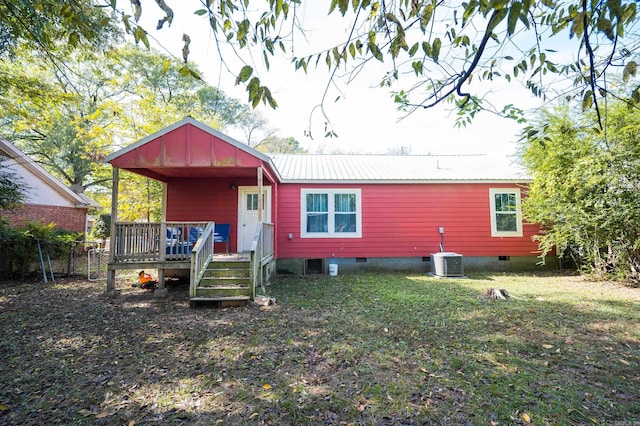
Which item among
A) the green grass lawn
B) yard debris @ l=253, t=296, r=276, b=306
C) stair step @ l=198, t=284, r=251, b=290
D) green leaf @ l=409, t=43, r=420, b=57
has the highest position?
green leaf @ l=409, t=43, r=420, b=57

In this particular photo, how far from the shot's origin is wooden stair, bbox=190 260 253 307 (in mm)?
5539

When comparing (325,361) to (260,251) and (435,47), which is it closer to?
(435,47)

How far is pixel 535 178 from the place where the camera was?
8.48 m

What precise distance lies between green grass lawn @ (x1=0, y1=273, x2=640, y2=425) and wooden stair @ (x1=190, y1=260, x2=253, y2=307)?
0.95 ft

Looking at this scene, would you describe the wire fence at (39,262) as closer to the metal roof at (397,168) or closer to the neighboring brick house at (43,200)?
the neighboring brick house at (43,200)

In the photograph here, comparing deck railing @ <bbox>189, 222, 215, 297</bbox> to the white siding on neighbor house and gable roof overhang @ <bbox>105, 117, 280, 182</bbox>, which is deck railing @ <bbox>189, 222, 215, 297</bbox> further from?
the white siding on neighbor house

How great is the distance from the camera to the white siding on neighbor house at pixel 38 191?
455 inches

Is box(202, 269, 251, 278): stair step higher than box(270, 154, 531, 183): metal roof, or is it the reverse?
box(270, 154, 531, 183): metal roof

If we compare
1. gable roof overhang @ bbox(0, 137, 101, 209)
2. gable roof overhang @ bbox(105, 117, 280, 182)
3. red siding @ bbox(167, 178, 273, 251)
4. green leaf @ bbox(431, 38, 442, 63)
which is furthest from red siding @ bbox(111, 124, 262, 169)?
gable roof overhang @ bbox(0, 137, 101, 209)

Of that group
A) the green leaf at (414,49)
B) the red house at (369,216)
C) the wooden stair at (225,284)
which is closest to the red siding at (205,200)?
the red house at (369,216)

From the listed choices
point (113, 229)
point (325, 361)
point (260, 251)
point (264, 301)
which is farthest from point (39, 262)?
point (325, 361)

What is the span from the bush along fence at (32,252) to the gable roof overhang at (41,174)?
10.3ft

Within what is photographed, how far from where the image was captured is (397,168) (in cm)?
1058

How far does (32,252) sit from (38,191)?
5691 mm
